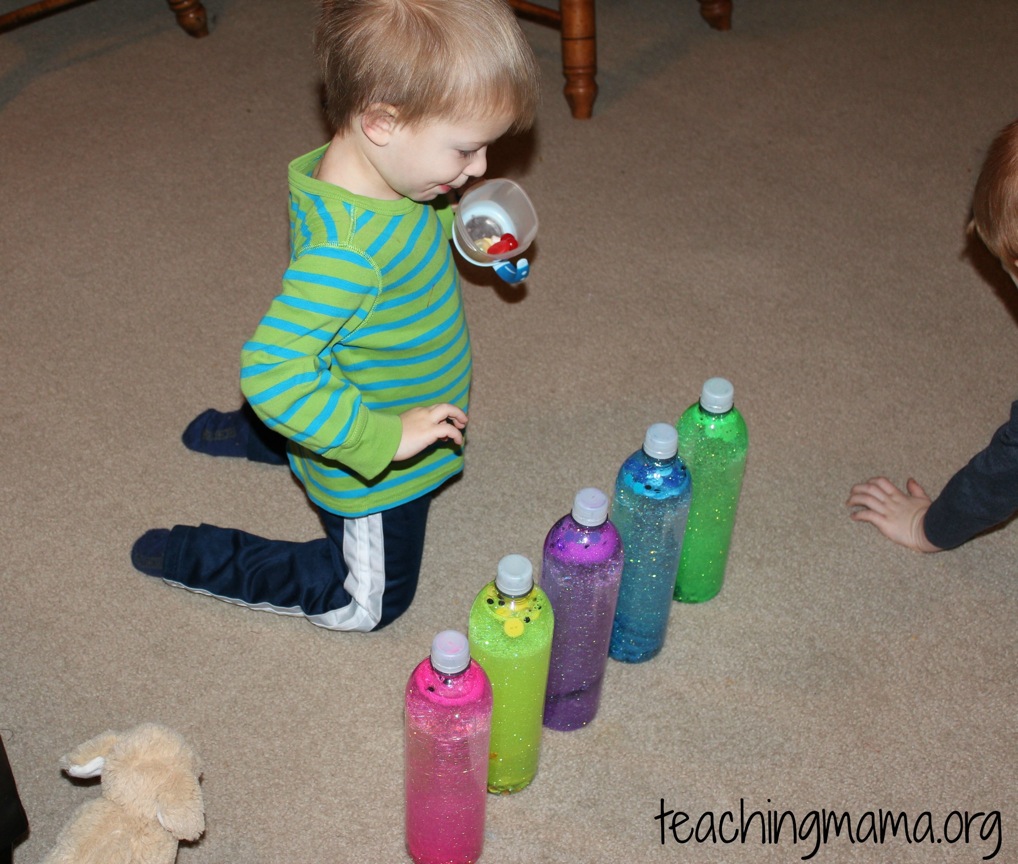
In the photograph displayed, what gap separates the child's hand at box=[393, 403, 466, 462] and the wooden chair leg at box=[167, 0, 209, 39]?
132 centimetres

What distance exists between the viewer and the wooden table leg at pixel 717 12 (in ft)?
7.11

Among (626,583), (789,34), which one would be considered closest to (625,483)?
(626,583)

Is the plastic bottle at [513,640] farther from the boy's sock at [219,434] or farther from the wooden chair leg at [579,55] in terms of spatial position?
the wooden chair leg at [579,55]

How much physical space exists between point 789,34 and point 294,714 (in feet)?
5.34

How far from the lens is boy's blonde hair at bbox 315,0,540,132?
3.15 feet

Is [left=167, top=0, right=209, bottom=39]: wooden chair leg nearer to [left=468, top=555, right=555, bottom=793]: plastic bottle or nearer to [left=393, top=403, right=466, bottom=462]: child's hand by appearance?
[left=393, top=403, right=466, bottom=462]: child's hand

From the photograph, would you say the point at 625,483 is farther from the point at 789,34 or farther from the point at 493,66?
the point at 789,34

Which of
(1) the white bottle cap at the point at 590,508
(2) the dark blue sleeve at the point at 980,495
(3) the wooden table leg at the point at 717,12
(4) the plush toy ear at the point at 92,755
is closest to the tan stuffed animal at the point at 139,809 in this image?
(4) the plush toy ear at the point at 92,755

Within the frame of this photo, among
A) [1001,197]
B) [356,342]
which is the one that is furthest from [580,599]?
[1001,197]

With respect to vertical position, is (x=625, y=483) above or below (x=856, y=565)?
above

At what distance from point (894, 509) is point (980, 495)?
17 centimetres

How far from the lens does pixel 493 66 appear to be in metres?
0.97

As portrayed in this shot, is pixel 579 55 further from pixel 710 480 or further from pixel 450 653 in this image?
pixel 450 653

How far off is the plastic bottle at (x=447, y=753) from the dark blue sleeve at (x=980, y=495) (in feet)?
1.91
